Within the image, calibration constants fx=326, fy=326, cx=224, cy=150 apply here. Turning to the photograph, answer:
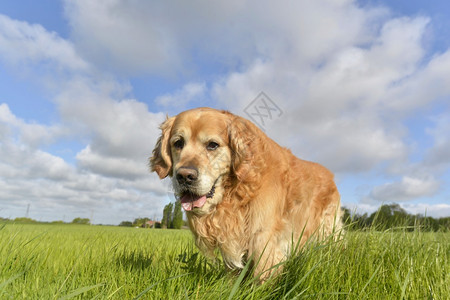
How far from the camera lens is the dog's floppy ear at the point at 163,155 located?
4.12 metres

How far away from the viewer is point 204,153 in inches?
143

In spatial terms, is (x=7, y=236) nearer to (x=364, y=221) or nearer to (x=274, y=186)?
(x=274, y=186)

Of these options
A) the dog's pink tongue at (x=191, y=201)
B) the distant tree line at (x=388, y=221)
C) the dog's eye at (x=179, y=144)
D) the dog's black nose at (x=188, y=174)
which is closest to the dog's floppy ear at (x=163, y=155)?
the dog's eye at (x=179, y=144)

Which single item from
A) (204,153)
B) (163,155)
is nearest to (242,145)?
(204,153)

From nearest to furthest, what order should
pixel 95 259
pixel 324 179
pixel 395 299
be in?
1. pixel 395 299
2. pixel 95 259
3. pixel 324 179

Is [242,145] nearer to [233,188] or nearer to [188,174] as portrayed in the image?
[233,188]

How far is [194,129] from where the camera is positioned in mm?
3740

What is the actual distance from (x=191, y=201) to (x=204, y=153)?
1.80 ft

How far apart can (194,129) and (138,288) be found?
68.5 inches

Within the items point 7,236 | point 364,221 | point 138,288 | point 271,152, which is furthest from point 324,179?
point 7,236

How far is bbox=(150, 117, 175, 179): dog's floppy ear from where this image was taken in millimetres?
4121

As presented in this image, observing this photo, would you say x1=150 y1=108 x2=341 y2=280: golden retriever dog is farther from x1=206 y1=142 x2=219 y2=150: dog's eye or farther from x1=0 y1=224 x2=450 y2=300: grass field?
x1=0 y1=224 x2=450 y2=300: grass field

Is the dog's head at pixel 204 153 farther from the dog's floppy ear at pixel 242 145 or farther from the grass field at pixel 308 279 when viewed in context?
the grass field at pixel 308 279

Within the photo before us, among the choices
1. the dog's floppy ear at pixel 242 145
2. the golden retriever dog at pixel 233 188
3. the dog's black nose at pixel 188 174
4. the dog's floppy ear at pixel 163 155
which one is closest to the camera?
the dog's black nose at pixel 188 174
